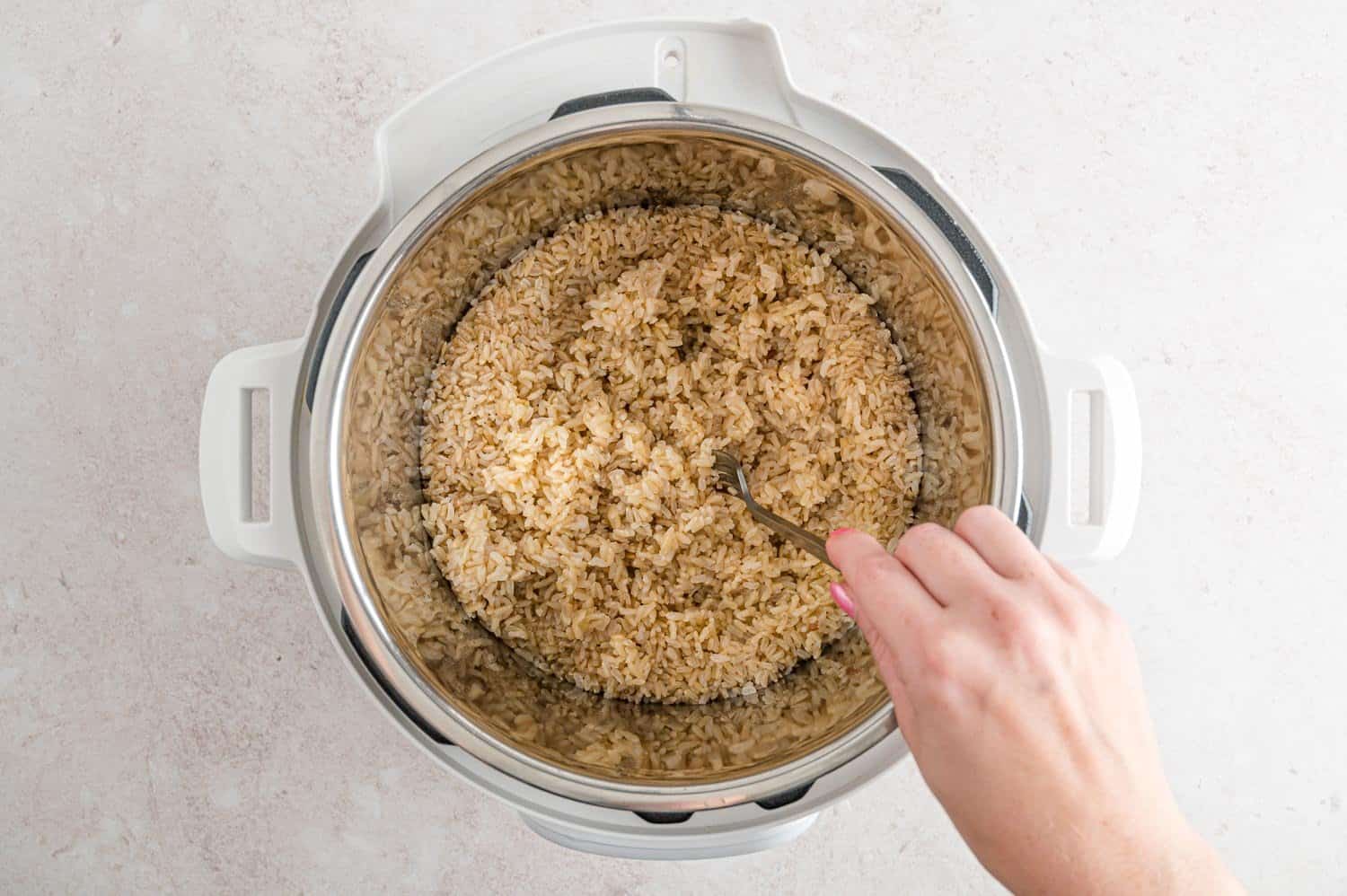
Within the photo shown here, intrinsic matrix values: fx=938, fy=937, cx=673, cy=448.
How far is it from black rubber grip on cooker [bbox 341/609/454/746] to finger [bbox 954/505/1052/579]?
0.59 metres

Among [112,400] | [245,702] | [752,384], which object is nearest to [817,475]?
[752,384]

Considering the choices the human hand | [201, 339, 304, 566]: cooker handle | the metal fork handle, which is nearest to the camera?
the human hand

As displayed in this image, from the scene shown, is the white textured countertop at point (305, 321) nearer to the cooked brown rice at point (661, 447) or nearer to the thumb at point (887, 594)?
the cooked brown rice at point (661, 447)

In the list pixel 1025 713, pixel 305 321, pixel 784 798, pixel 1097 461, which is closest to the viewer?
pixel 1025 713

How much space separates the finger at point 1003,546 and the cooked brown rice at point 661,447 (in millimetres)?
383

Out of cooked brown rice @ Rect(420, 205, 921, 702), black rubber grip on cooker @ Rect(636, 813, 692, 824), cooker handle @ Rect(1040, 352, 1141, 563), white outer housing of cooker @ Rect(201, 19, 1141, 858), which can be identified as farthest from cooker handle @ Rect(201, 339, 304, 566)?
cooker handle @ Rect(1040, 352, 1141, 563)

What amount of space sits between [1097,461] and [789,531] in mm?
390

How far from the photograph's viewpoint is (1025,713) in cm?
68

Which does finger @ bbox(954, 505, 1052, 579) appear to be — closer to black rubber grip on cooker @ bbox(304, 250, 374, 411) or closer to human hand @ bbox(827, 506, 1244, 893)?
human hand @ bbox(827, 506, 1244, 893)

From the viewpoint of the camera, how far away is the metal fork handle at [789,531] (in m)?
0.92

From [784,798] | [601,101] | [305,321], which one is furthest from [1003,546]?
[305,321]

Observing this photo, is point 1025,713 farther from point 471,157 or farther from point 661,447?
point 471,157

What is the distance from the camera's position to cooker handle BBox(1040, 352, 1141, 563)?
0.99 meters

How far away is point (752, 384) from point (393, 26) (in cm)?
74
